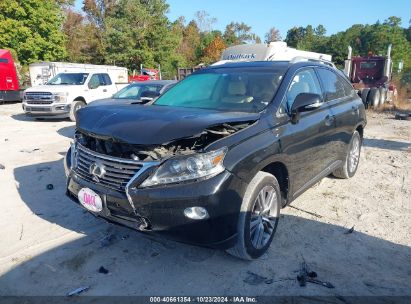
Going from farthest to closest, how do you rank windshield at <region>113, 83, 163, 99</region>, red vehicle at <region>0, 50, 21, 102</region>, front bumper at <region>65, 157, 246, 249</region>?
red vehicle at <region>0, 50, 21, 102</region>
windshield at <region>113, 83, 163, 99</region>
front bumper at <region>65, 157, 246, 249</region>

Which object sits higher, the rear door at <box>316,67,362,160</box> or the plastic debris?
the rear door at <box>316,67,362,160</box>

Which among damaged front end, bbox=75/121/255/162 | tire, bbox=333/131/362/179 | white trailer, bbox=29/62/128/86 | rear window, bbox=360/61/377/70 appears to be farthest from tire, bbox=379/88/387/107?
damaged front end, bbox=75/121/255/162

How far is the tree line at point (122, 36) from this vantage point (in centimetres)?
3092

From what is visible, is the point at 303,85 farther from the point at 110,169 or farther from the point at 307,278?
the point at 110,169

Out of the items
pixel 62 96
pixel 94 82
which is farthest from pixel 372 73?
pixel 62 96

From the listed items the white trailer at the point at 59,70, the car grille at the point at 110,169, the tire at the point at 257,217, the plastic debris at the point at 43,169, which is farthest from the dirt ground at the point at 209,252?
the white trailer at the point at 59,70

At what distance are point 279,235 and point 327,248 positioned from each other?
50cm

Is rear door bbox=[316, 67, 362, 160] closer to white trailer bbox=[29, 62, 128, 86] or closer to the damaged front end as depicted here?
the damaged front end

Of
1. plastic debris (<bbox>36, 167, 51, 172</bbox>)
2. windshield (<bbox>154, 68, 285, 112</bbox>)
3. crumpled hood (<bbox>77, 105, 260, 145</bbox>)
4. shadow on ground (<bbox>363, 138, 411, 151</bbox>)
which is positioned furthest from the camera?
shadow on ground (<bbox>363, 138, 411, 151</bbox>)

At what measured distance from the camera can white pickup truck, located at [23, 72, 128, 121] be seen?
40.3 feet

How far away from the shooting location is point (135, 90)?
1047 centimetres

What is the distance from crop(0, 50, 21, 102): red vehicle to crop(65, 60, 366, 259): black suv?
17.5 meters

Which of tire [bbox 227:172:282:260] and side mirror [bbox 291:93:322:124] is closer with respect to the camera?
tire [bbox 227:172:282:260]

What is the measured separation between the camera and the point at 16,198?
4965mm
